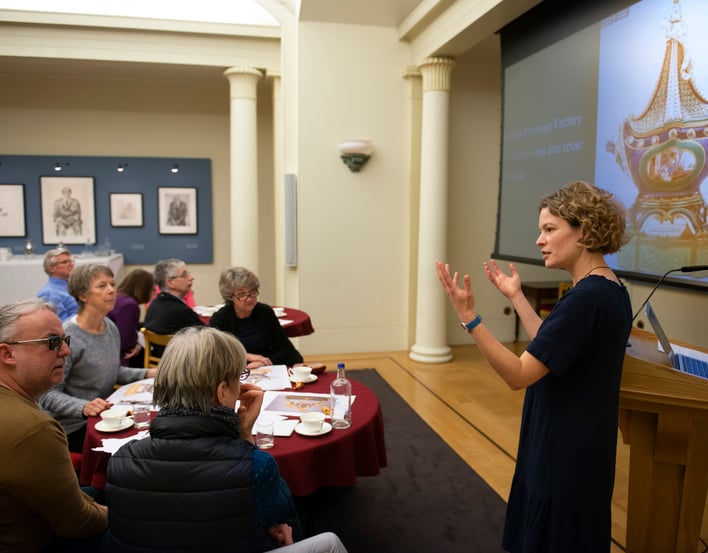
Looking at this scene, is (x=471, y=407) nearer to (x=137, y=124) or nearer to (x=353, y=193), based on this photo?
(x=353, y=193)

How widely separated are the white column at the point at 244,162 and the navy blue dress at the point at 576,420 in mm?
6151

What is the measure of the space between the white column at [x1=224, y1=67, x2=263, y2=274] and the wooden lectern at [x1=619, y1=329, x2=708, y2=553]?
5797mm

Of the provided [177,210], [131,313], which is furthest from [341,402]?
[177,210]

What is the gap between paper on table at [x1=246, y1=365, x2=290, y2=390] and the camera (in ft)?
9.66

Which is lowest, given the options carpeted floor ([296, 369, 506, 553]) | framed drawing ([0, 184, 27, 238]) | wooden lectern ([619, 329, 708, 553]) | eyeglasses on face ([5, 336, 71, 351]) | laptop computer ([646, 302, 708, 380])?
carpeted floor ([296, 369, 506, 553])

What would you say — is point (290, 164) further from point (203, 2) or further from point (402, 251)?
point (203, 2)

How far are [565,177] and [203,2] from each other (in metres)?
5.20

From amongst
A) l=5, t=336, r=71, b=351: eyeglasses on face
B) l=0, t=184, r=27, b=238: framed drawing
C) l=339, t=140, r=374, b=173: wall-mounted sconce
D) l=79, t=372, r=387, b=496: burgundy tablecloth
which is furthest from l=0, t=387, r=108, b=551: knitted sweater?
l=0, t=184, r=27, b=238: framed drawing

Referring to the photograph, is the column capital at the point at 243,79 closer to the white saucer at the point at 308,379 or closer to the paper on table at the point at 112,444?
the white saucer at the point at 308,379

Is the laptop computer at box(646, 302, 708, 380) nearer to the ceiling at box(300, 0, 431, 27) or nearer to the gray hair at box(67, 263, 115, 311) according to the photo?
the gray hair at box(67, 263, 115, 311)

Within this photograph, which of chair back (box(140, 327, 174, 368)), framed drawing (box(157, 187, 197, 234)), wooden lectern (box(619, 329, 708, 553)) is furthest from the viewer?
framed drawing (box(157, 187, 197, 234))

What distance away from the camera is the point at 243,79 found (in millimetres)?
7352

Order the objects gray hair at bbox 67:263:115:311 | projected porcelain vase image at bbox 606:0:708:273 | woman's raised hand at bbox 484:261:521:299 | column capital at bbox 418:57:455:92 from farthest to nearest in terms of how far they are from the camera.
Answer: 1. column capital at bbox 418:57:455:92
2. projected porcelain vase image at bbox 606:0:708:273
3. gray hair at bbox 67:263:115:311
4. woman's raised hand at bbox 484:261:521:299

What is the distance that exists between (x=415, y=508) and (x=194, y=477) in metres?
2.05
